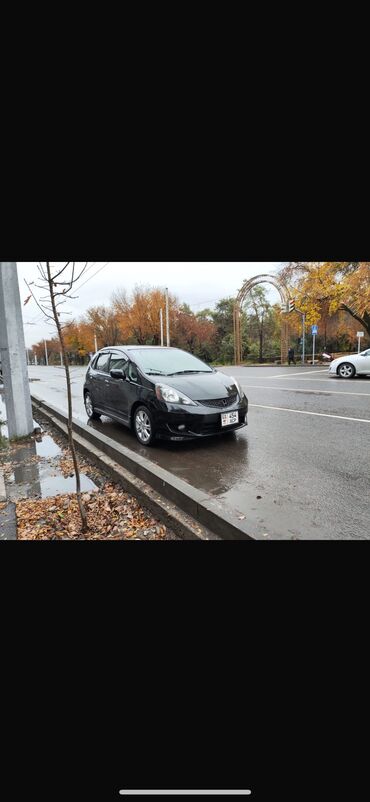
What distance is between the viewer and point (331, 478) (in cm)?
424

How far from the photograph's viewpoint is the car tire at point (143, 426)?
5.37 meters

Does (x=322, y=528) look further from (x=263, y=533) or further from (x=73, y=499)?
(x=73, y=499)

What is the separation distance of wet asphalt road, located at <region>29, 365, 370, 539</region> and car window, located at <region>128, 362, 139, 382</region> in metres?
0.99

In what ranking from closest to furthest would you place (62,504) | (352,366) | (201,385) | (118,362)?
(62,504), (201,385), (118,362), (352,366)

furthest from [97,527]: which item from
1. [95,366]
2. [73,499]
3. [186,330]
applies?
[186,330]

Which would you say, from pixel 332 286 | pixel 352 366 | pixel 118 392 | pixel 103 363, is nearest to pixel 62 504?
pixel 118 392

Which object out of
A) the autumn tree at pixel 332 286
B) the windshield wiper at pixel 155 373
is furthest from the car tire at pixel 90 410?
A: the autumn tree at pixel 332 286

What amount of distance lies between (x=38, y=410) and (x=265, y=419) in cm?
567

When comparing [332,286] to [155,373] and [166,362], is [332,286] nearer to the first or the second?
[166,362]

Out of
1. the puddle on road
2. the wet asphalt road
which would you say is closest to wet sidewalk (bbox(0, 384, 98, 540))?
the puddle on road

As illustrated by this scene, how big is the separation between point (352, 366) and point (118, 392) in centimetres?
1109

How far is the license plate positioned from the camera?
521cm

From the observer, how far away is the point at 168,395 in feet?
16.7

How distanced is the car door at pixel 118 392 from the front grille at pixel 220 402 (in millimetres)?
1416
